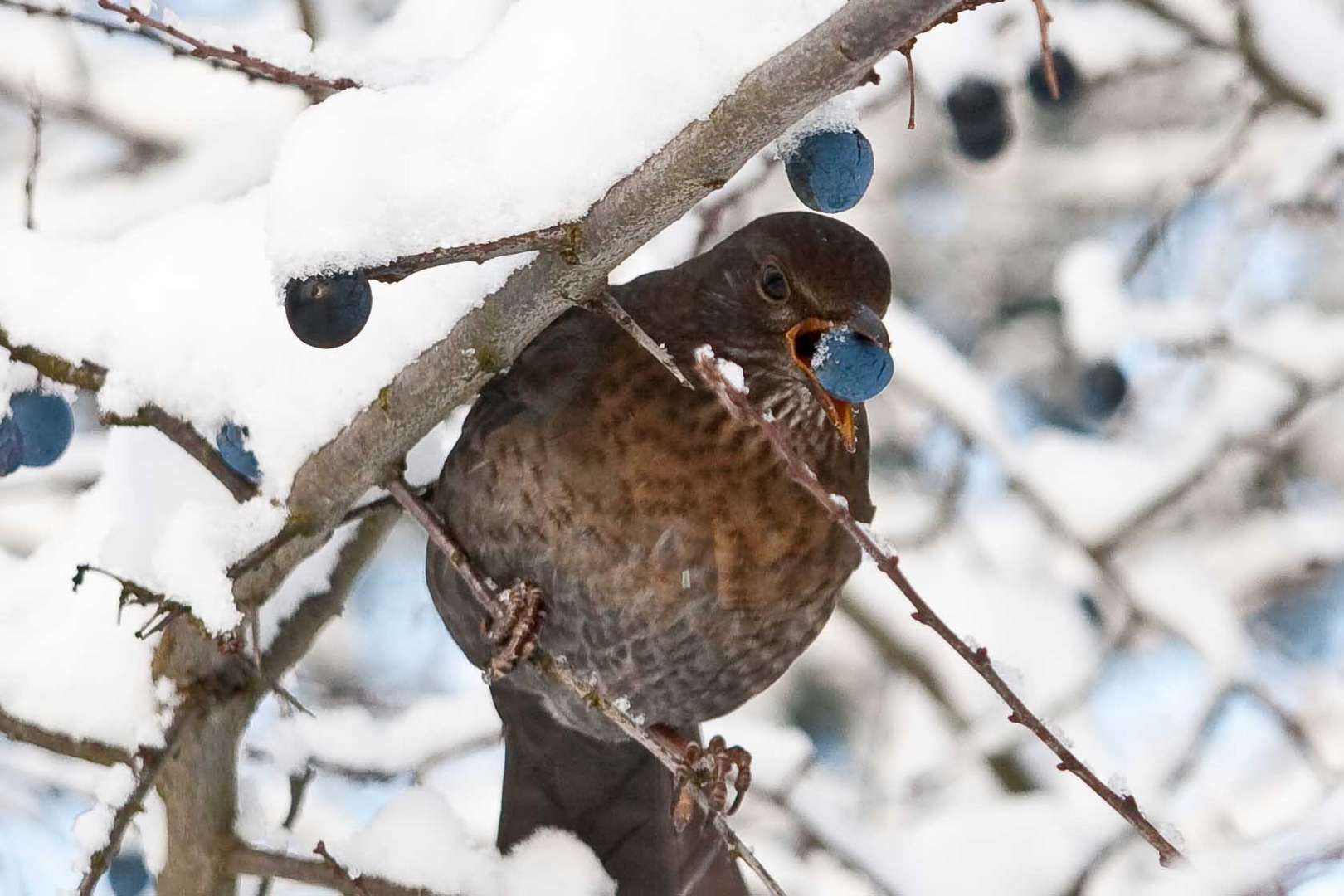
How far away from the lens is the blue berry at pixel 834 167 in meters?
2.38

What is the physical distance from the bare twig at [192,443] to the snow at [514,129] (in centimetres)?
62

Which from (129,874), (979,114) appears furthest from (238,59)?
(979,114)

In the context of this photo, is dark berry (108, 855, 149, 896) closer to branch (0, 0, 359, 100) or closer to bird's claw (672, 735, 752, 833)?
bird's claw (672, 735, 752, 833)

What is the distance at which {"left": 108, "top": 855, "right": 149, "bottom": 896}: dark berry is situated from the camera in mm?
3350

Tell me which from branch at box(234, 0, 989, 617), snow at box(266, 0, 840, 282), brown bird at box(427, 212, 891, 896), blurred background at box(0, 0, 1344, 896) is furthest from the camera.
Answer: blurred background at box(0, 0, 1344, 896)

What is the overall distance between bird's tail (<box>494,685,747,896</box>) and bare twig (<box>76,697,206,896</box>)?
849 mm

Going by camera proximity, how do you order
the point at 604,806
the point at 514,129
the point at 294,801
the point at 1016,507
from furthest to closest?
the point at 1016,507 → the point at 604,806 → the point at 294,801 → the point at 514,129

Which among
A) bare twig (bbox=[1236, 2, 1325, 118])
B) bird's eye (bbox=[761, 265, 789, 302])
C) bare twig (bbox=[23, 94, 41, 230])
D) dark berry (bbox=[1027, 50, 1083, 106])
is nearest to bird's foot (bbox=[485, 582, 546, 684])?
bird's eye (bbox=[761, 265, 789, 302])

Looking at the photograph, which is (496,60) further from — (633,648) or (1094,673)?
(1094,673)

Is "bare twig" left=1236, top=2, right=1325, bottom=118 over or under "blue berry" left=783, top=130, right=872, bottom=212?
over

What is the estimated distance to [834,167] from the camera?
2383 millimetres

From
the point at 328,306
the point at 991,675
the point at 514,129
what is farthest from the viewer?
the point at 514,129

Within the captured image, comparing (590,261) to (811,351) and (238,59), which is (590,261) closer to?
(238,59)

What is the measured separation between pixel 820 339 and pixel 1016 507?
3.34 metres
